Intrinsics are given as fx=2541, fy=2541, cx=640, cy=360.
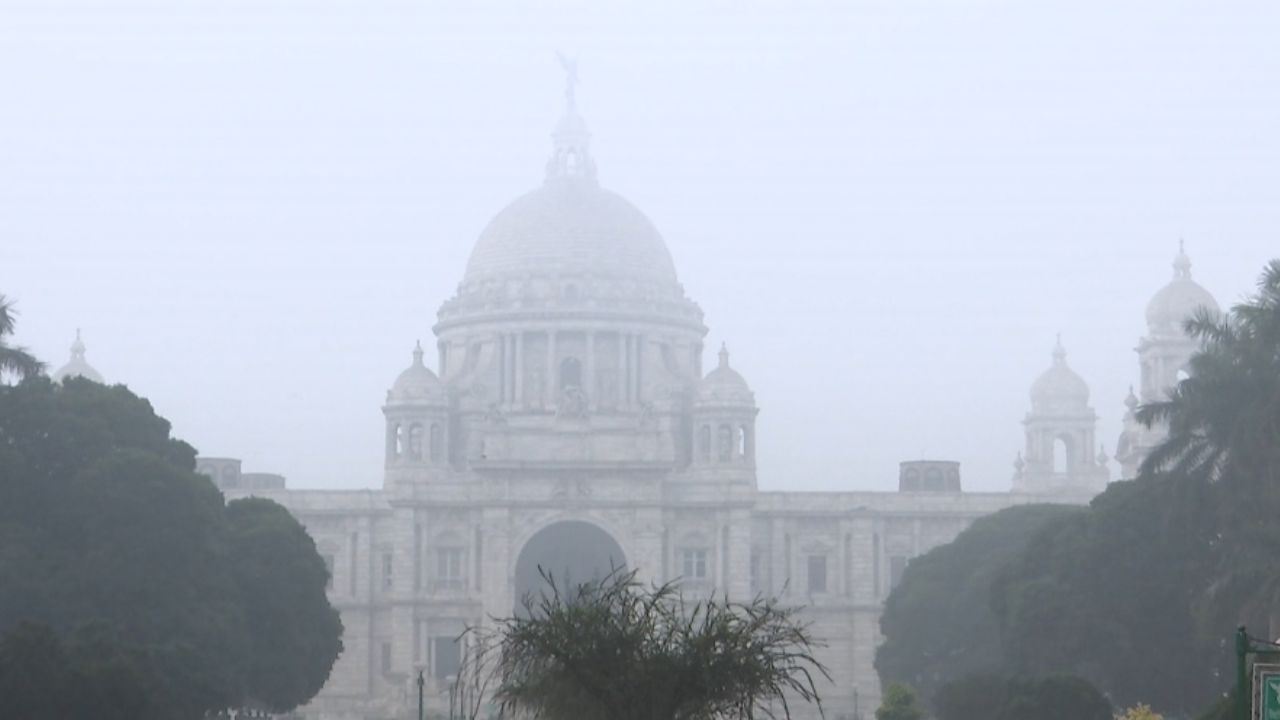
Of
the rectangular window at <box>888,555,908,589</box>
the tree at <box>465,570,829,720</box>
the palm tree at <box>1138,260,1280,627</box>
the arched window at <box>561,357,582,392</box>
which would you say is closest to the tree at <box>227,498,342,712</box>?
the palm tree at <box>1138,260,1280,627</box>

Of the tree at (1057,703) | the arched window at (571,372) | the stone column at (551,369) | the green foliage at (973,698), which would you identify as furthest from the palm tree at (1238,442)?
the arched window at (571,372)

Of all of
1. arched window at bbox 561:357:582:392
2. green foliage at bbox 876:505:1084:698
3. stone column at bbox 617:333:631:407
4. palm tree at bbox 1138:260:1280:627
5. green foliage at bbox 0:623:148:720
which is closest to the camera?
green foliage at bbox 0:623:148:720

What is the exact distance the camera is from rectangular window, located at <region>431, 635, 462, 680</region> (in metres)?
111

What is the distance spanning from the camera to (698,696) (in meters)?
34.1

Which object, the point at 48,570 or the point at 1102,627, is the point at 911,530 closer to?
the point at 1102,627

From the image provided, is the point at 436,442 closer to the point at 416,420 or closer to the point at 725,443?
the point at 416,420

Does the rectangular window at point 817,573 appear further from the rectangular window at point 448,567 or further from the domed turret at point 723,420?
the rectangular window at point 448,567

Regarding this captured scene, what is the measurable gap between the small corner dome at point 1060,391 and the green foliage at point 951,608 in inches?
1060

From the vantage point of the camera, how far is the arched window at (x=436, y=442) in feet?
402

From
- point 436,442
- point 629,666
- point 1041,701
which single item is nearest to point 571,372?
point 436,442

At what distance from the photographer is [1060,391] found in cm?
13188

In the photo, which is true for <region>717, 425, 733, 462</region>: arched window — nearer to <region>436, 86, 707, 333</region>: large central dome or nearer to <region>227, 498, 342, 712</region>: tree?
<region>436, 86, 707, 333</region>: large central dome

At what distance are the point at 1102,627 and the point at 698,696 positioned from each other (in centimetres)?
3893

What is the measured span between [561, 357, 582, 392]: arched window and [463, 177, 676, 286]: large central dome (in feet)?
A: 15.8
